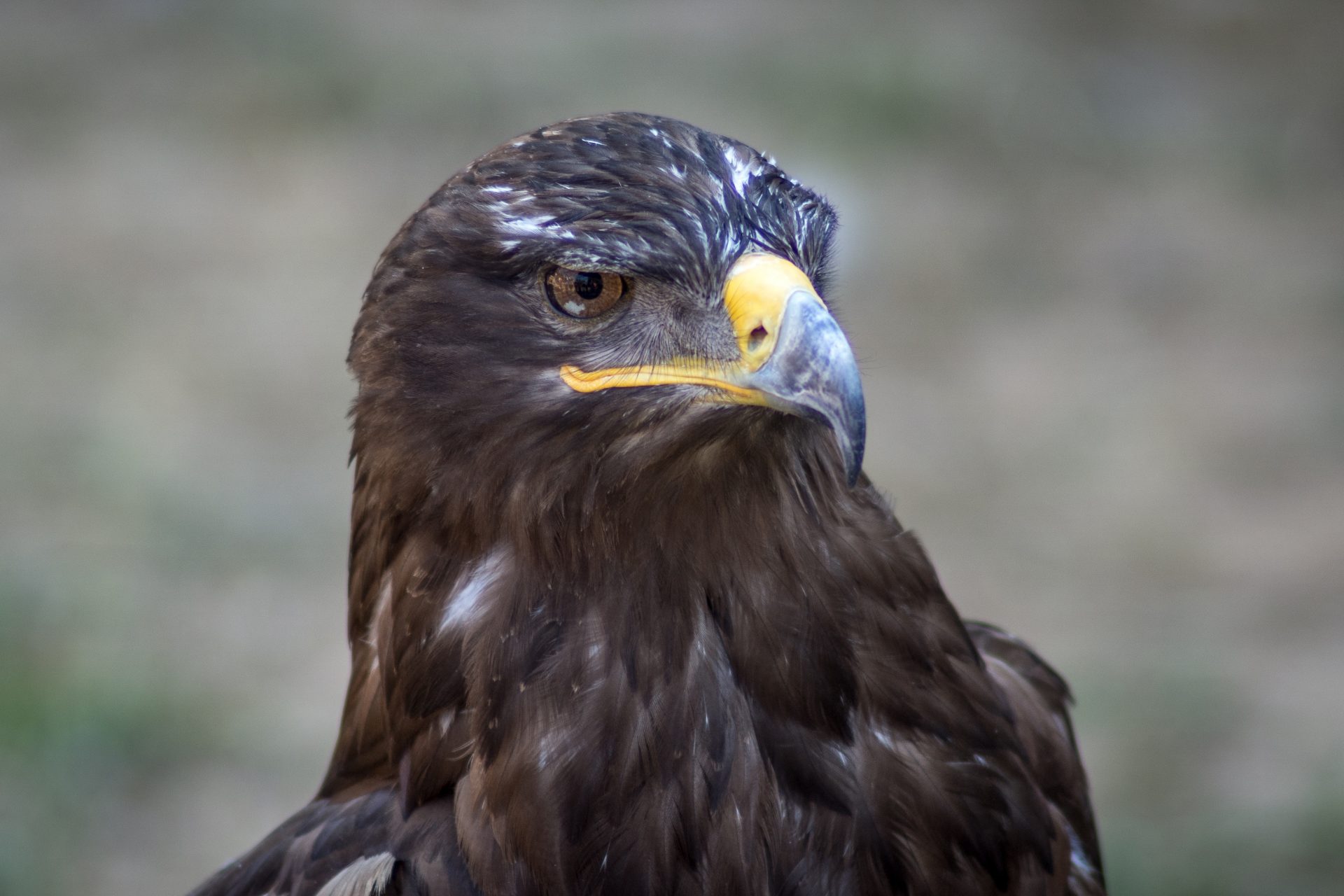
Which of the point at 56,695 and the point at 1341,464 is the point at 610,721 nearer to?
the point at 56,695

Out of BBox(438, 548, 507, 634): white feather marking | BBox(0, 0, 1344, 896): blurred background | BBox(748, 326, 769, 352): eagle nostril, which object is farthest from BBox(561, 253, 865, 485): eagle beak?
BBox(0, 0, 1344, 896): blurred background

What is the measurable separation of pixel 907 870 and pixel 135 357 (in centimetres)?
638

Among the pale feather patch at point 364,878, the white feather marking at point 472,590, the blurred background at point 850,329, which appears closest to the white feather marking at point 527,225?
the white feather marking at point 472,590

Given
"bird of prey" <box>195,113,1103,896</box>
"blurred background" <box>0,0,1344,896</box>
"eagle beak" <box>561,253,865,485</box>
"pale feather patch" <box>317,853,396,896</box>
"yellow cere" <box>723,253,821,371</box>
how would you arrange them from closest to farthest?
"eagle beak" <box>561,253,865,485</box> < "yellow cere" <box>723,253,821,371</box> < "bird of prey" <box>195,113,1103,896</box> < "pale feather patch" <box>317,853,396,896</box> < "blurred background" <box>0,0,1344,896</box>

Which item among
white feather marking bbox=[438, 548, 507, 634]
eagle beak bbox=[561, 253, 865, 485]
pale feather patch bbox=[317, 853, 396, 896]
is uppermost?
eagle beak bbox=[561, 253, 865, 485]

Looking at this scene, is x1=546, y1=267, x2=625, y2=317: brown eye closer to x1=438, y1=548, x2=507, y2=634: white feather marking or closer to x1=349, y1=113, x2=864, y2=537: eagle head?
x1=349, y1=113, x2=864, y2=537: eagle head

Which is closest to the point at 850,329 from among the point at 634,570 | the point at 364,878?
the point at 634,570

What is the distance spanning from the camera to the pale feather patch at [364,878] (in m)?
2.46

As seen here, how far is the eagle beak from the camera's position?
82.8 inches

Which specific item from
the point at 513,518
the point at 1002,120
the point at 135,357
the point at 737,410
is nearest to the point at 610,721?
the point at 513,518

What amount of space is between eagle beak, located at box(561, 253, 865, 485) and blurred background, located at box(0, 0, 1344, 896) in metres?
3.47

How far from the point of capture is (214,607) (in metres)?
6.47

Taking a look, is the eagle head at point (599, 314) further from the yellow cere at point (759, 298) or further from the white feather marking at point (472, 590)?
the white feather marking at point (472, 590)

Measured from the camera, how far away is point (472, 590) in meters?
2.48
